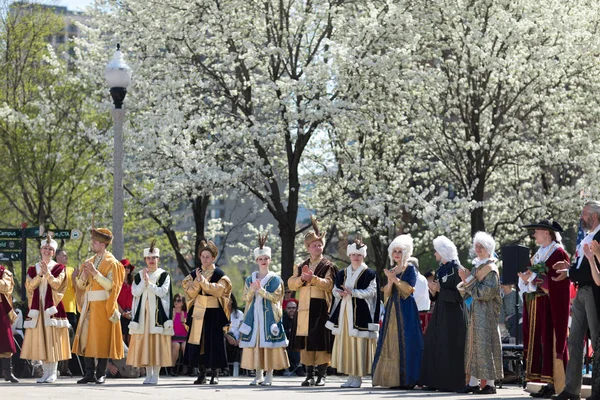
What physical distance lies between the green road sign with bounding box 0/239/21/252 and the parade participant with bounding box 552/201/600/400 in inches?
489

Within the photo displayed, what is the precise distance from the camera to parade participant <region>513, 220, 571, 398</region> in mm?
13914

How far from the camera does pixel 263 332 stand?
17.3 metres

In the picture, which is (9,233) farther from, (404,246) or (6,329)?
(404,246)

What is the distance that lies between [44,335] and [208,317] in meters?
2.26

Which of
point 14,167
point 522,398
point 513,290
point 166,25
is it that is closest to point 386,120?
point 166,25

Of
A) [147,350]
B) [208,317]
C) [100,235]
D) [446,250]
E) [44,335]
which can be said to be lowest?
[147,350]

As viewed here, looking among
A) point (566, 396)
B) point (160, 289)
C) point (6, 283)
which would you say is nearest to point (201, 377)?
point (160, 289)

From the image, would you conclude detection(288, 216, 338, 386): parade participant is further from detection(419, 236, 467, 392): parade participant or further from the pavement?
detection(419, 236, 467, 392): parade participant

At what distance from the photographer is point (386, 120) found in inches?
1134

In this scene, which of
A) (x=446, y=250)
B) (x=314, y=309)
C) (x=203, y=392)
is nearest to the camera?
(x=203, y=392)

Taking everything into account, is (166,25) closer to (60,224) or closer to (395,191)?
(395,191)

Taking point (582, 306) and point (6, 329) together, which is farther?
point (6, 329)

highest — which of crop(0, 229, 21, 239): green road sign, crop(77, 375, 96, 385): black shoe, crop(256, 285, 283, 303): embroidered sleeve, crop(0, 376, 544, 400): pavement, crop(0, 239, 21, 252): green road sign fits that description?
crop(0, 229, 21, 239): green road sign

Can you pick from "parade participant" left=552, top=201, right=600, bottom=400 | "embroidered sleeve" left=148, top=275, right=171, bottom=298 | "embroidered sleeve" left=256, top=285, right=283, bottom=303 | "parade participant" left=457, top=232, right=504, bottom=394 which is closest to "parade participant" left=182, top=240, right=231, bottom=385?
"embroidered sleeve" left=148, top=275, right=171, bottom=298
